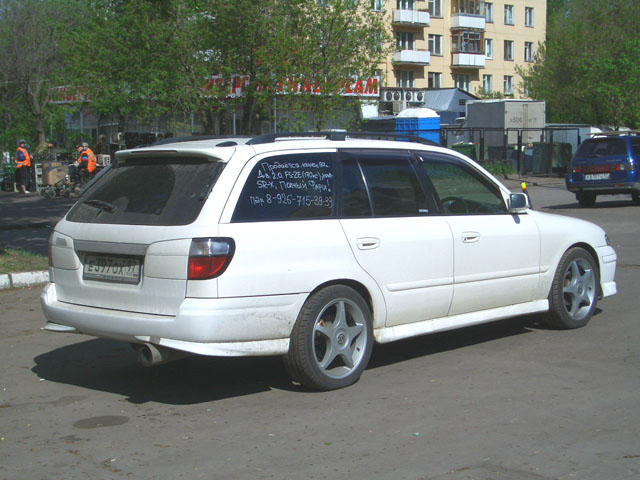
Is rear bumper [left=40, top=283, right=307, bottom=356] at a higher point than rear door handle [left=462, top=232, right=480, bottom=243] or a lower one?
lower

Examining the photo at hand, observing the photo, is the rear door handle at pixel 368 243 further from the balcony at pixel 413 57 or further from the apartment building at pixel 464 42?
the balcony at pixel 413 57

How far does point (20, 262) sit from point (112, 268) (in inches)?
247

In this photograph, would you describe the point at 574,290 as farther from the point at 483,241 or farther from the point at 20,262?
the point at 20,262

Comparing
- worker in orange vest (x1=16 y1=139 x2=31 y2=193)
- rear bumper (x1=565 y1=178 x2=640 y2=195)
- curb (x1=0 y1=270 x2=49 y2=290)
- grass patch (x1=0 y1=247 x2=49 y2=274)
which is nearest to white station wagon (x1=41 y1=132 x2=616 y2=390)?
curb (x1=0 y1=270 x2=49 y2=290)

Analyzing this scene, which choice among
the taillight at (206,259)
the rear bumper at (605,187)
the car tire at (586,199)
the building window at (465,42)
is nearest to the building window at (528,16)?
the building window at (465,42)

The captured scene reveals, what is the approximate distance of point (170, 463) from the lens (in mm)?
4285

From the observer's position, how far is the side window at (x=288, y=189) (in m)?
5.36

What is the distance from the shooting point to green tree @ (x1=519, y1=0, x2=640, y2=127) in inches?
1813

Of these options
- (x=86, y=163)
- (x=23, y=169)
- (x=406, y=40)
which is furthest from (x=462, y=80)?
(x=86, y=163)

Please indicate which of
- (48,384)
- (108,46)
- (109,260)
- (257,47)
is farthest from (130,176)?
(108,46)

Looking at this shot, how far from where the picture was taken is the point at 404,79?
69000 millimetres

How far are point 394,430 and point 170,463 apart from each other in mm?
1308

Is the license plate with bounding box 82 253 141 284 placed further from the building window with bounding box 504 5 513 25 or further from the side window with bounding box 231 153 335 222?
the building window with bounding box 504 5 513 25

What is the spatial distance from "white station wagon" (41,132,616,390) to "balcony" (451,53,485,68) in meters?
66.0
